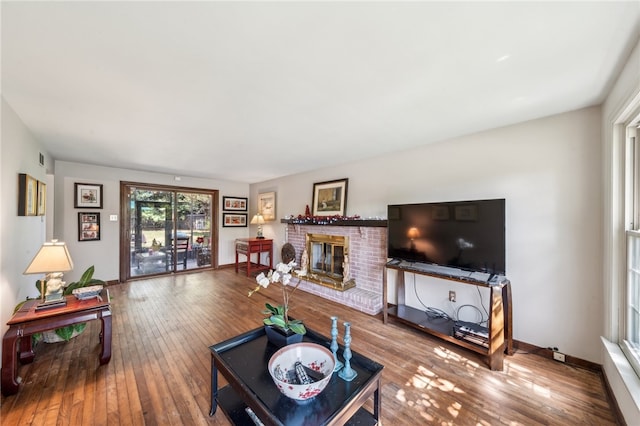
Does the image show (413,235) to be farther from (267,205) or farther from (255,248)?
(267,205)

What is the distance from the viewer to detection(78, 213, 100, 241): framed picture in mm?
4350

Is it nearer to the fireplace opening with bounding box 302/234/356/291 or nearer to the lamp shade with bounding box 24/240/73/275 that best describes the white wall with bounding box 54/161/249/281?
the lamp shade with bounding box 24/240/73/275

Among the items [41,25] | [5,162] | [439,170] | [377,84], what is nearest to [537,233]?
[439,170]

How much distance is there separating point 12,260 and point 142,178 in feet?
10.6

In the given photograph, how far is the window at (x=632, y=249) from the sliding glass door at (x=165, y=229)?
6.58m

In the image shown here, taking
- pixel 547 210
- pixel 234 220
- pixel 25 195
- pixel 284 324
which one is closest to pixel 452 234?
pixel 547 210

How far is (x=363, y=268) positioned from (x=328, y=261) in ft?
2.56

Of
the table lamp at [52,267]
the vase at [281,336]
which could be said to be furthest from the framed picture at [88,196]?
the vase at [281,336]

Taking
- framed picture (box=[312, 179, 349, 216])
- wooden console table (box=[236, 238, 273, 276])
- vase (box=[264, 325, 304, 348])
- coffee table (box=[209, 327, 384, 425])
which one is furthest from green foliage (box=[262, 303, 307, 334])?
wooden console table (box=[236, 238, 273, 276])

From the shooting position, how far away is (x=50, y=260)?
2018 millimetres

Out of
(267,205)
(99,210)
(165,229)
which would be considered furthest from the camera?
(267,205)

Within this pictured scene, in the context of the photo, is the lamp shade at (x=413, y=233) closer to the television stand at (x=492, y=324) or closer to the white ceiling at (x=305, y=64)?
the television stand at (x=492, y=324)

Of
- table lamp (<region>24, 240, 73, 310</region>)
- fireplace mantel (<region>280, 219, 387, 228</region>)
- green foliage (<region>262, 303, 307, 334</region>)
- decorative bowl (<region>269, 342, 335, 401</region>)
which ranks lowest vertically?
decorative bowl (<region>269, 342, 335, 401</region>)

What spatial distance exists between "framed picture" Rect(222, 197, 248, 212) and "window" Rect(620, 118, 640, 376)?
21.7 feet
